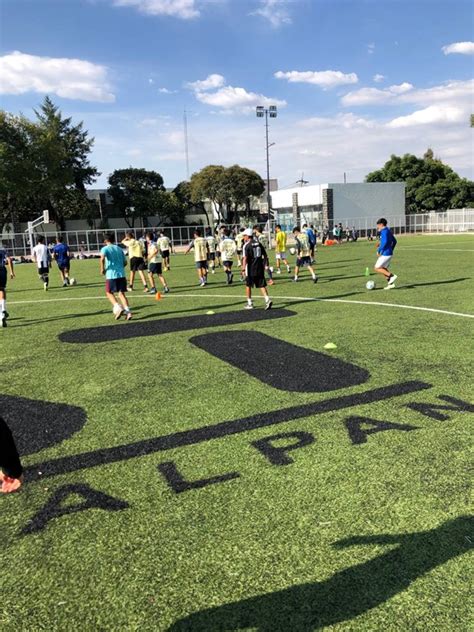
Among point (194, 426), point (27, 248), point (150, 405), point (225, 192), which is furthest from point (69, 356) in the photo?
point (225, 192)

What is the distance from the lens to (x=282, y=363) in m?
6.95

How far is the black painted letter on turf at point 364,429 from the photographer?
14.6ft

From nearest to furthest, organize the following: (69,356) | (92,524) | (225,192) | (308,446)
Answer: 1. (92,524)
2. (308,446)
3. (69,356)
4. (225,192)

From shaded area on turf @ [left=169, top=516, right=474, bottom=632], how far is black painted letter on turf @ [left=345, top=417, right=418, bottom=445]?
4.65ft

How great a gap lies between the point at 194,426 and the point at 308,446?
1.17 metres

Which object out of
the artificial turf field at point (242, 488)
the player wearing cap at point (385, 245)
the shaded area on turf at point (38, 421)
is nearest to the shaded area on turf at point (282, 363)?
the artificial turf field at point (242, 488)

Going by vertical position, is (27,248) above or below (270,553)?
above

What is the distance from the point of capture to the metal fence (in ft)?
151

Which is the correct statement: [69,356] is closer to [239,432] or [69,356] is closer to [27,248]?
[239,432]

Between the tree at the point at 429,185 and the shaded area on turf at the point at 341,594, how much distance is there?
228ft

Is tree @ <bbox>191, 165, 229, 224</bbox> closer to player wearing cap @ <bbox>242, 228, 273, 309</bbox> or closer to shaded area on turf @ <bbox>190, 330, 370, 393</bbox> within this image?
player wearing cap @ <bbox>242, 228, 273, 309</bbox>

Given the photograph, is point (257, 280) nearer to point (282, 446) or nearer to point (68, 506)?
point (282, 446)

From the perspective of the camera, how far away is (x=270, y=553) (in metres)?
2.94

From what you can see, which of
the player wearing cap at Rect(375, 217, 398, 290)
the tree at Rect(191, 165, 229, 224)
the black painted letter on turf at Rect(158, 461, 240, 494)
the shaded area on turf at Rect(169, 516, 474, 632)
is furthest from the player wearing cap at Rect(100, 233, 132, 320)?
the tree at Rect(191, 165, 229, 224)
